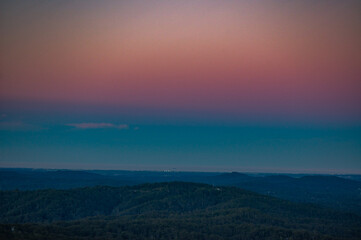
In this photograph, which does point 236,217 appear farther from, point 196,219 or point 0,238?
point 0,238

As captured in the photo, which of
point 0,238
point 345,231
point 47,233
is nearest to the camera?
point 0,238

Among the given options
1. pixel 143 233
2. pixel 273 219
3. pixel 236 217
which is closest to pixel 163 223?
pixel 143 233

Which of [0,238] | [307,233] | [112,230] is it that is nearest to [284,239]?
[307,233]

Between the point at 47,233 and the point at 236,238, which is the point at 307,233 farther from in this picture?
the point at 47,233

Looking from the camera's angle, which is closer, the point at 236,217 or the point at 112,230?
the point at 112,230

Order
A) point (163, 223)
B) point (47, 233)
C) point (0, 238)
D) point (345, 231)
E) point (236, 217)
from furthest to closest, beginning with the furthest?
point (236, 217) < point (345, 231) < point (163, 223) < point (47, 233) < point (0, 238)

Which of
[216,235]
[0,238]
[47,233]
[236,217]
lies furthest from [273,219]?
[0,238]

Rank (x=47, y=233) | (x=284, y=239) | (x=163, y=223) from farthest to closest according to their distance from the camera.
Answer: (x=163, y=223) → (x=284, y=239) → (x=47, y=233)

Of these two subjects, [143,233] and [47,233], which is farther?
[143,233]

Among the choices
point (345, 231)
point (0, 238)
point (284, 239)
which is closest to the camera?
point (0, 238)
